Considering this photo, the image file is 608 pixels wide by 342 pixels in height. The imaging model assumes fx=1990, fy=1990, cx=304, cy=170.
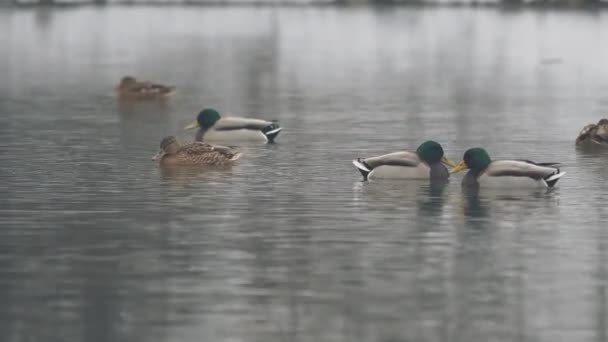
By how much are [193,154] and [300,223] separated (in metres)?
6.91

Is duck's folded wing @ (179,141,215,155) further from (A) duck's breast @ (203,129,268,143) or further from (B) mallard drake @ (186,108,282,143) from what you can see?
(A) duck's breast @ (203,129,268,143)

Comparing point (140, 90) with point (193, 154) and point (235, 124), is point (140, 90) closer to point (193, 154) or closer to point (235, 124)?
point (235, 124)

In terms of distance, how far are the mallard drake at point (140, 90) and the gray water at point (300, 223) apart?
45 centimetres

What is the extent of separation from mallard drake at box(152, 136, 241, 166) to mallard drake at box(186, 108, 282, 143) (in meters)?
3.76

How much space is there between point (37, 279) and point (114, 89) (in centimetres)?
3014

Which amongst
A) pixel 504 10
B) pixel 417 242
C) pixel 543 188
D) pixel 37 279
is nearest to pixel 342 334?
pixel 37 279

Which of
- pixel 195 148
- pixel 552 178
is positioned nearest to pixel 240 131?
pixel 195 148

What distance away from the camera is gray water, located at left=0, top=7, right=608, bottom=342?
15.2 meters

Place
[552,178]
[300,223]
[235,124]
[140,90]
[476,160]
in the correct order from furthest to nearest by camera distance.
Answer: [140,90]
[235,124]
[476,160]
[552,178]
[300,223]

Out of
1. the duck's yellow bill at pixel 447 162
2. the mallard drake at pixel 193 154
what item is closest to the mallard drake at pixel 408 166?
the duck's yellow bill at pixel 447 162

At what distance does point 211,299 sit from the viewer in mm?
15898

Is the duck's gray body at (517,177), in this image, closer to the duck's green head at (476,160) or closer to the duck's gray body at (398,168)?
the duck's green head at (476,160)

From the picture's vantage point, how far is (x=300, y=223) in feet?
68.4

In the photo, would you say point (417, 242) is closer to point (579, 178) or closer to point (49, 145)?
point (579, 178)
